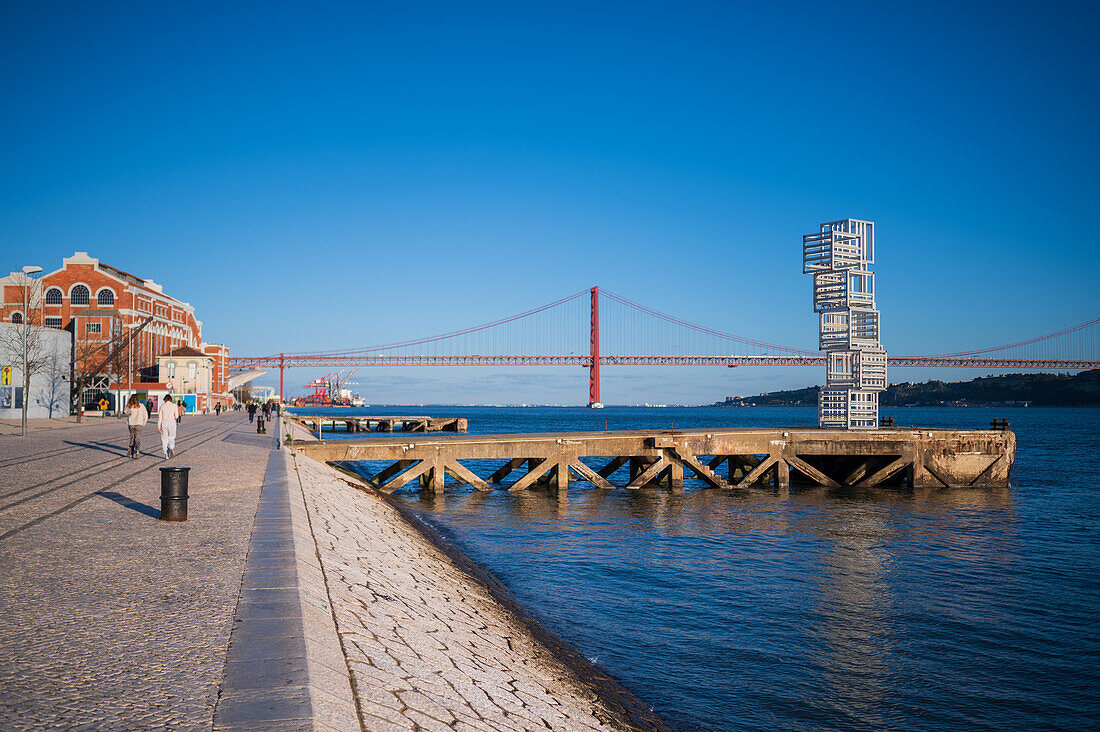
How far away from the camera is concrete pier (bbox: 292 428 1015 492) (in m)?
29.8

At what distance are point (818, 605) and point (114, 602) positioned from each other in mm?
10737

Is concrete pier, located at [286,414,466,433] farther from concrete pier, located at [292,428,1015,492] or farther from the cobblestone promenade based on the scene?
the cobblestone promenade

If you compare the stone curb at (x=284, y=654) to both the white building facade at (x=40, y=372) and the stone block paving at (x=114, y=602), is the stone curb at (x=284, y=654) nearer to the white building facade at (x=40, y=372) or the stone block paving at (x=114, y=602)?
the stone block paving at (x=114, y=602)

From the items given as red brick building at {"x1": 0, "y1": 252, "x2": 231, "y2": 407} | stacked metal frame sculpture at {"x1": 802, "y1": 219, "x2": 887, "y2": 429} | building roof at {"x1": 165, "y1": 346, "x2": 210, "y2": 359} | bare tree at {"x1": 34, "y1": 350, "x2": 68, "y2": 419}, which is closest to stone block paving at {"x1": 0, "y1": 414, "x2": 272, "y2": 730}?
stacked metal frame sculpture at {"x1": 802, "y1": 219, "x2": 887, "y2": 429}

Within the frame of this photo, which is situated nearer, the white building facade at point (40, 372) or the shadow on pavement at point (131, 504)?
the shadow on pavement at point (131, 504)

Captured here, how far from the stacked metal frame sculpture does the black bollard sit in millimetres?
29509

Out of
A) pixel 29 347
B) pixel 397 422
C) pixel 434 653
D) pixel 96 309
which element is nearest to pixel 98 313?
pixel 96 309

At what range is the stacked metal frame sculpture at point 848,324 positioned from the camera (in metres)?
34.3

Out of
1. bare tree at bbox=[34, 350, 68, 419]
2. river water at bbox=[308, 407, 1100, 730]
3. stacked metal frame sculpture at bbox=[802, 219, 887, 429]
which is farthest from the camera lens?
bare tree at bbox=[34, 350, 68, 419]

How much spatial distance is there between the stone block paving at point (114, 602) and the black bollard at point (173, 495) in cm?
21

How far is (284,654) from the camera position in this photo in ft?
18.2

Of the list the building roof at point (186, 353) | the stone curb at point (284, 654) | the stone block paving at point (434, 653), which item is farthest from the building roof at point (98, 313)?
the stone curb at point (284, 654)

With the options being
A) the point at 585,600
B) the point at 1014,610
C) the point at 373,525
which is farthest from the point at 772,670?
the point at 373,525

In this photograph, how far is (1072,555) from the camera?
18547 millimetres
